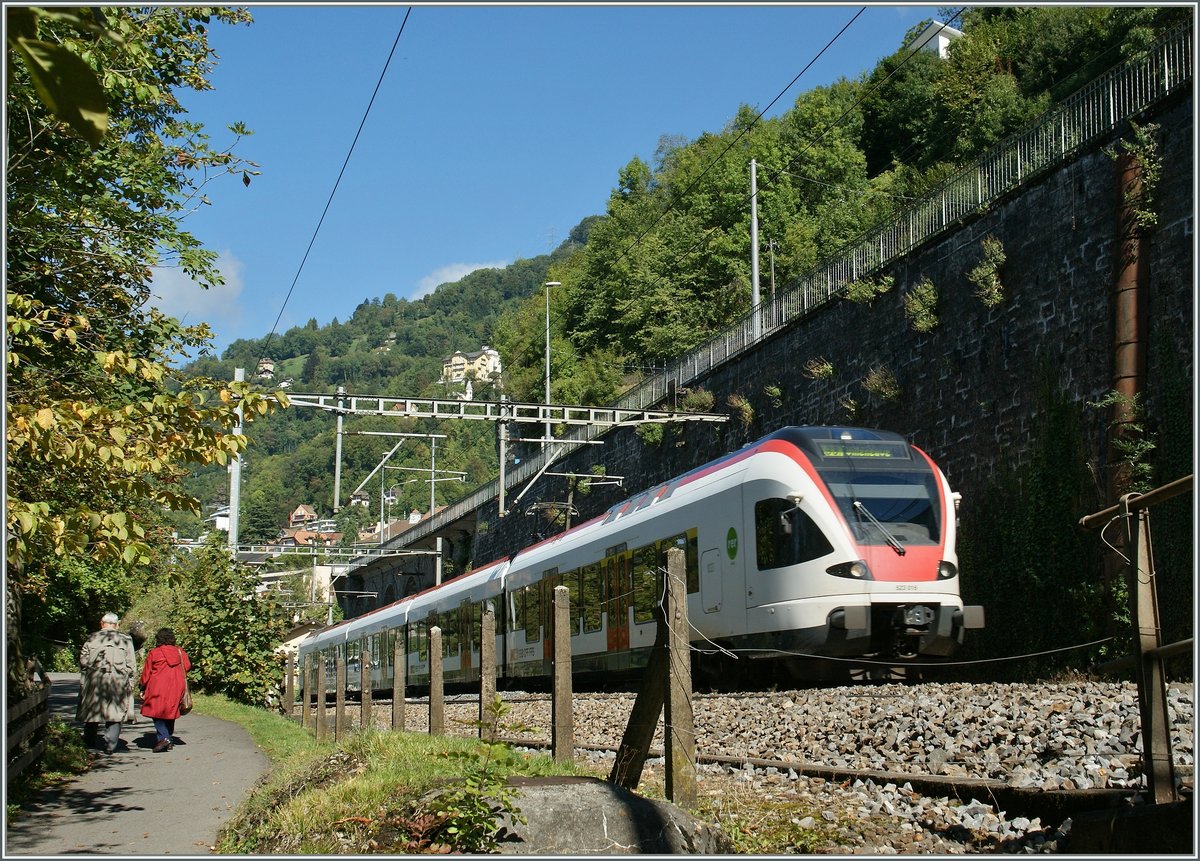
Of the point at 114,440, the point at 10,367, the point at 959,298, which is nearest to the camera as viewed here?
the point at 114,440

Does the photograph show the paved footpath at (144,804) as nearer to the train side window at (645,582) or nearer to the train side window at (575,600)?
the train side window at (645,582)

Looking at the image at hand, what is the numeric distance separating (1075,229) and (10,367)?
1532 cm

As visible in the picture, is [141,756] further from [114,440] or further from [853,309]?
[853,309]

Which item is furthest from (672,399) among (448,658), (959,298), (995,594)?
(995,594)

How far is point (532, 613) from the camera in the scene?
82.8 ft

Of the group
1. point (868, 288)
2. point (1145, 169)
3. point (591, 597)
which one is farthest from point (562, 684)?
point (868, 288)

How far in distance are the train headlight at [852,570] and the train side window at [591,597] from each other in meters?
7.03

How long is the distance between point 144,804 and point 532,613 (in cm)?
1523

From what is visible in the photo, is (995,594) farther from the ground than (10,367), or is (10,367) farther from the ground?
(10,367)

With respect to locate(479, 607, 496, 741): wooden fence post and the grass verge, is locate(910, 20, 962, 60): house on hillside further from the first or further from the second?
the grass verge

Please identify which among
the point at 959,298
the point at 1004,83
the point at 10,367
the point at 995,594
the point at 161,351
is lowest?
the point at 995,594

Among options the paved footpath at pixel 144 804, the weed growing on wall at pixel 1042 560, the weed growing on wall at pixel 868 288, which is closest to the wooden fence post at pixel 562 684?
the paved footpath at pixel 144 804

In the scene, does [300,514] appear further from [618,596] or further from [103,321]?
[103,321]

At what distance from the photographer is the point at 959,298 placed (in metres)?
22.8
